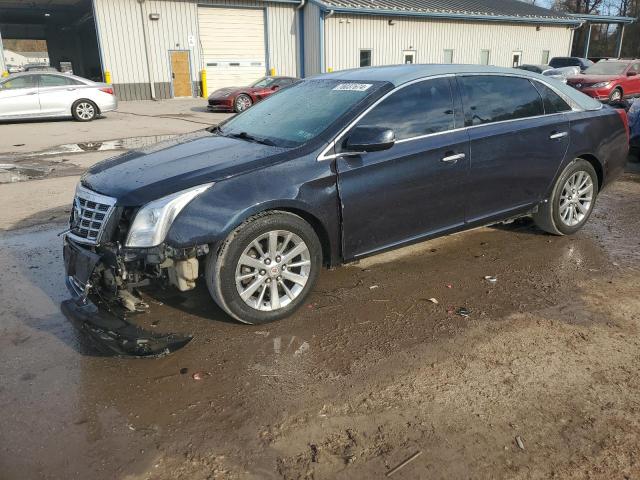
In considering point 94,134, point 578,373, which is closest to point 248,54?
point 94,134

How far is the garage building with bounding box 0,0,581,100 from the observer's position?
24703 mm

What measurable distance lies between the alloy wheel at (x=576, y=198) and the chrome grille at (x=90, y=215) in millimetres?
4161

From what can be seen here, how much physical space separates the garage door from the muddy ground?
2435cm

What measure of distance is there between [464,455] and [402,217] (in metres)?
2.02

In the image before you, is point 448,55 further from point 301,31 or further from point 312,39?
point 301,31

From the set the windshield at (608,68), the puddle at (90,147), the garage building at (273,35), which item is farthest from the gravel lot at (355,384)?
the garage building at (273,35)

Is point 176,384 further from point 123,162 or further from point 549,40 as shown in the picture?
point 549,40

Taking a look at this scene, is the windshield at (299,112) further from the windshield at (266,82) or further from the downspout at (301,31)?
the downspout at (301,31)

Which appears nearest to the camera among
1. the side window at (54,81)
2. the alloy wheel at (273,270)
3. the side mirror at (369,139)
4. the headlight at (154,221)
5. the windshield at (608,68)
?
the headlight at (154,221)

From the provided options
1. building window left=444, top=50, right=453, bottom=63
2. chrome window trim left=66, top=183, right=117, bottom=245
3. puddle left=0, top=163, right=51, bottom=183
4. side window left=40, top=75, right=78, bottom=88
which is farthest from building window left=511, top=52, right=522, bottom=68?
chrome window trim left=66, top=183, right=117, bottom=245

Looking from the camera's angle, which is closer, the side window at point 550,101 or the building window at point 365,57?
the side window at point 550,101

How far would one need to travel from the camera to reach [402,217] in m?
4.08

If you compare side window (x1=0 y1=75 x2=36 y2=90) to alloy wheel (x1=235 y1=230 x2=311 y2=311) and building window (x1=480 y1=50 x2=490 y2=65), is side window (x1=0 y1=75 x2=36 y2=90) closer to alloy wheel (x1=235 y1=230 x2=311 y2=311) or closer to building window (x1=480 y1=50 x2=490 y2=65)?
alloy wheel (x1=235 y1=230 x2=311 y2=311)

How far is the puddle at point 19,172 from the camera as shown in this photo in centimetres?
833
